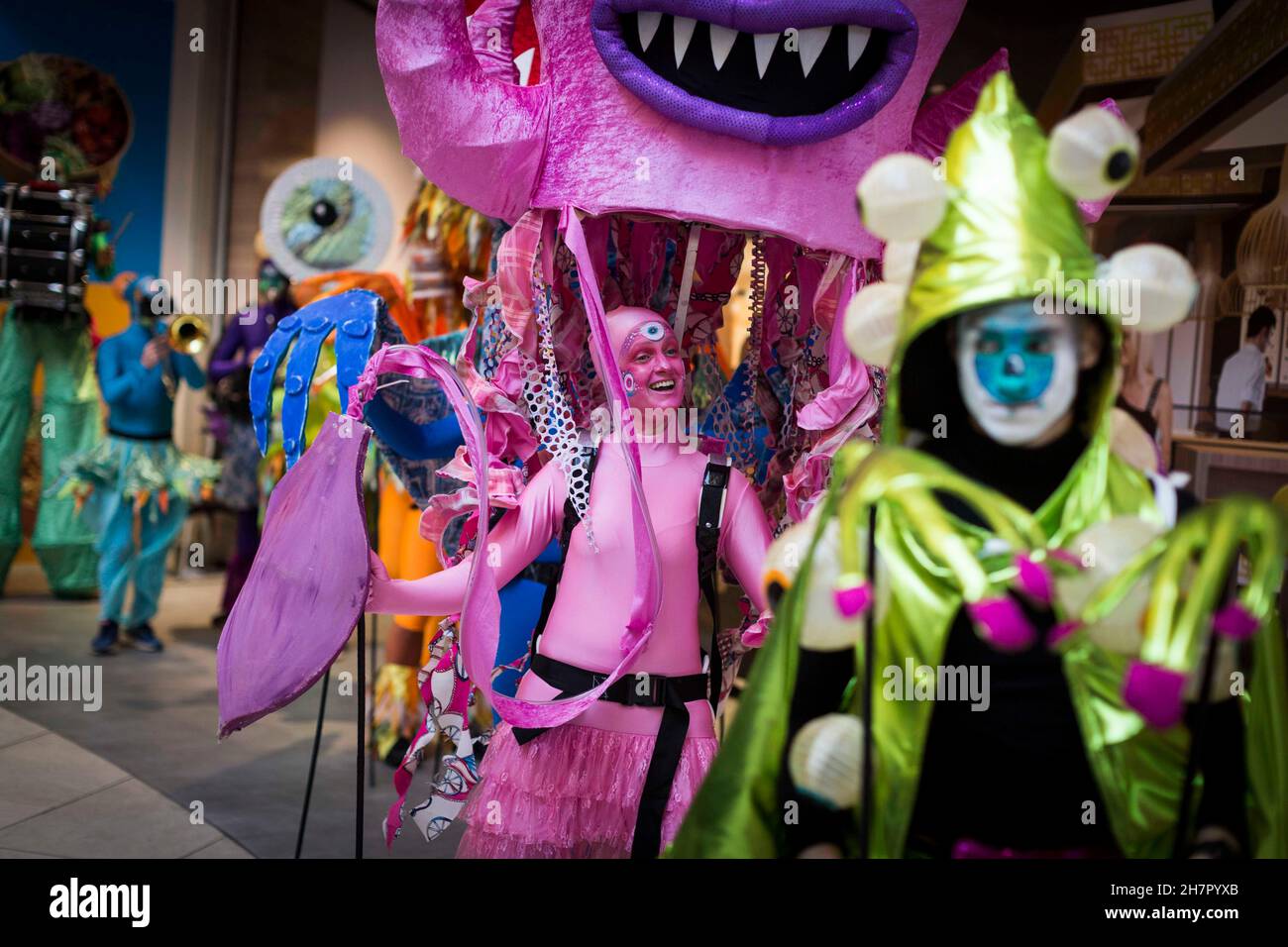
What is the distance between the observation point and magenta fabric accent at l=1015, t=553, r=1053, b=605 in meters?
1.26

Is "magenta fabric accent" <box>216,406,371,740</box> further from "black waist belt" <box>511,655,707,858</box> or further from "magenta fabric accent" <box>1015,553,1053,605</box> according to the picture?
"magenta fabric accent" <box>1015,553,1053,605</box>

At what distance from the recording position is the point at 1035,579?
1.26 meters

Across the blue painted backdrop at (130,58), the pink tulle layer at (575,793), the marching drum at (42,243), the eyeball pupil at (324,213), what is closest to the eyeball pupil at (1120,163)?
the pink tulle layer at (575,793)

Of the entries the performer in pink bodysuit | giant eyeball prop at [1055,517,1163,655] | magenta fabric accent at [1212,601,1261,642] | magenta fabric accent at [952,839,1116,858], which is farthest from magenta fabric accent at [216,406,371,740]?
magenta fabric accent at [1212,601,1261,642]

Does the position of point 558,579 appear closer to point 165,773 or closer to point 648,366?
point 648,366

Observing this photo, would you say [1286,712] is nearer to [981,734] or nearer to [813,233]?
[981,734]

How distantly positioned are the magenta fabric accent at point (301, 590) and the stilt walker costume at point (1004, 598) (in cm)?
74

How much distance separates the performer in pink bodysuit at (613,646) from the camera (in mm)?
2133

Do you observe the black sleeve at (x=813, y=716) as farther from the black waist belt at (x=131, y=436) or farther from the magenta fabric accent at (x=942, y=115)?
the black waist belt at (x=131, y=436)

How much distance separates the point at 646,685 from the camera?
214cm

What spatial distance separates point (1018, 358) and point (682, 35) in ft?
3.20

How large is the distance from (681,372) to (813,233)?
0.33 metres

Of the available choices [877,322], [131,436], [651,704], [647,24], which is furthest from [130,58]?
[877,322]

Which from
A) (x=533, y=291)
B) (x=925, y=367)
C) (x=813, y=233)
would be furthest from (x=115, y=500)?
(x=925, y=367)
